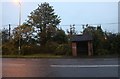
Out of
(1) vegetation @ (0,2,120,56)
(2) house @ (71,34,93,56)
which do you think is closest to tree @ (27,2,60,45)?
(1) vegetation @ (0,2,120,56)

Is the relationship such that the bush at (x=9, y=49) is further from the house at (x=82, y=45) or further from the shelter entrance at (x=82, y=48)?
the shelter entrance at (x=82, y=48)

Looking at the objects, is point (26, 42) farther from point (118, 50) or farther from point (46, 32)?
point (118, 50)

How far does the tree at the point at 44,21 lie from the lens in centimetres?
4762

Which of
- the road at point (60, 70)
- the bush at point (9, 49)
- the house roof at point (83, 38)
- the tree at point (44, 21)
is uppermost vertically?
the tree at point (44, 21)

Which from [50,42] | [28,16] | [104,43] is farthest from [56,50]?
[28,16]

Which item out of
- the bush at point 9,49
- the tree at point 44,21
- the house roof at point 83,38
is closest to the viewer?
the house roof at point 83,38

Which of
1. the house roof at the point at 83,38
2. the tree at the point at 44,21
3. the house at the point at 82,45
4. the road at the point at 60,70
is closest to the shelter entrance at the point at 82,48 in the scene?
the house at the point at 82,45

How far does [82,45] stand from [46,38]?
8689mm

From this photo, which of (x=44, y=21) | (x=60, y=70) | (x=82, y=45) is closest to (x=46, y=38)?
(x=44, y=21)

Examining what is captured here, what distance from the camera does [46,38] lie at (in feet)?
156

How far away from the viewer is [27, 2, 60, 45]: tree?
47625mm

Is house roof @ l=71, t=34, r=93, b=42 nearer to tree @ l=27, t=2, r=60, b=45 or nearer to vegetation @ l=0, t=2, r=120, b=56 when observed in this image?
vegetation @ l=0, t=2, r=120, b=56

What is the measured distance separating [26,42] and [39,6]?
27.4 feet

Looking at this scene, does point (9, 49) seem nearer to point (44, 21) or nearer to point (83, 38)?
point (44, 21)
